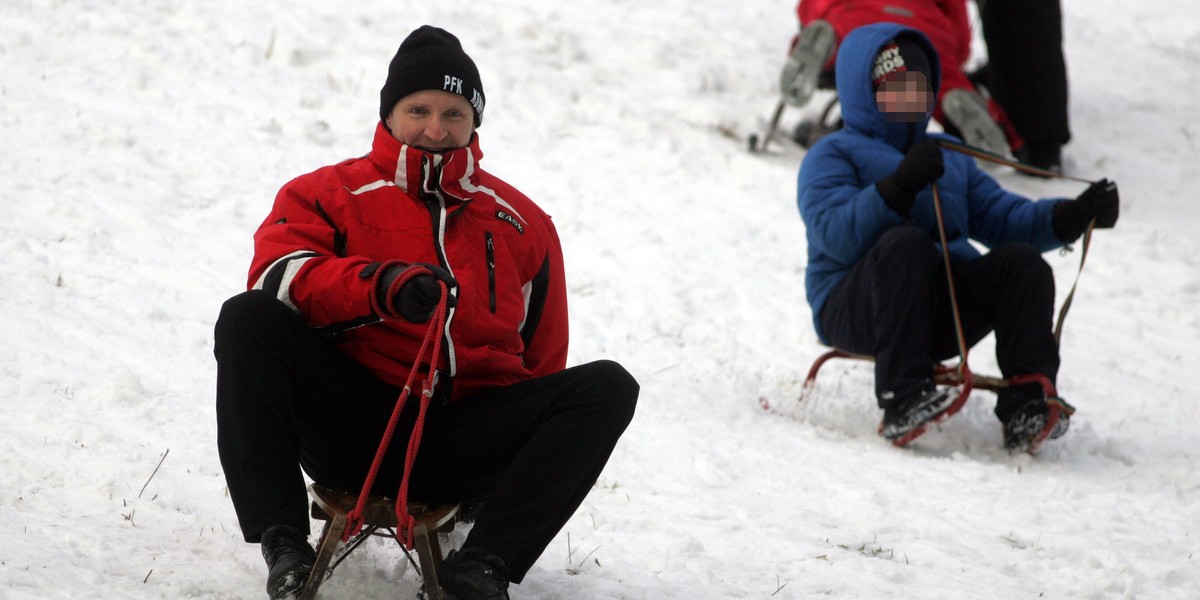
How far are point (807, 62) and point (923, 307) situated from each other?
329 cm

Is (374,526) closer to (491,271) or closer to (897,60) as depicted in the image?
(491,271)

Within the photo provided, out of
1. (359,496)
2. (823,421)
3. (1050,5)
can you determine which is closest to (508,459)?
(359,496)

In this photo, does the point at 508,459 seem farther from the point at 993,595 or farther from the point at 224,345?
the point at 993,595

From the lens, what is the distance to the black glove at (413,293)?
2.30 meters

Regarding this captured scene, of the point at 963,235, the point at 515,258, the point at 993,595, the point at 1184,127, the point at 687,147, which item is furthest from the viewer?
the point at 1184,127

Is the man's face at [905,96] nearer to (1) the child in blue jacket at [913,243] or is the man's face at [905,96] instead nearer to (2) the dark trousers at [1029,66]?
(1) the child in blue jacket at [913,243]

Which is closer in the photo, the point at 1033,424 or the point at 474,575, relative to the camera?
the point at 474,575

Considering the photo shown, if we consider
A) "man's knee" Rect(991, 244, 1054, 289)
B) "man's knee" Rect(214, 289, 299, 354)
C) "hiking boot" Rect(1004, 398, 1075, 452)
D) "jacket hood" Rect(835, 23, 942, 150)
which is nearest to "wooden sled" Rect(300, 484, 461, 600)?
"man's knee" Rect(214, 289, 299, 354)

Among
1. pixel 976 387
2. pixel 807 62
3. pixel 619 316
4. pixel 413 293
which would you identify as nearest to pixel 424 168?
pixel 413 293

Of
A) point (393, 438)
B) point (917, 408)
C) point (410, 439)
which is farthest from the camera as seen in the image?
point (917, 408)

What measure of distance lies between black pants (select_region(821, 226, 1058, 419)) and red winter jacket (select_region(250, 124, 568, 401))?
181 cm

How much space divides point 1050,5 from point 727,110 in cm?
Result: 232

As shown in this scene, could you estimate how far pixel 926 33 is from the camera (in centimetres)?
701

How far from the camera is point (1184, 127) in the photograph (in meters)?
8.90
